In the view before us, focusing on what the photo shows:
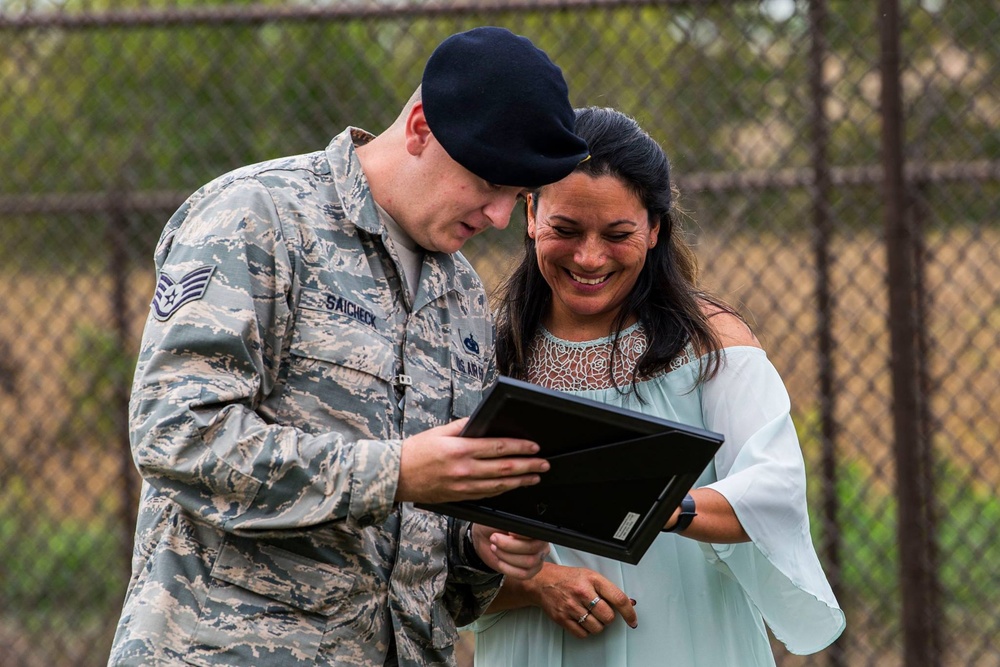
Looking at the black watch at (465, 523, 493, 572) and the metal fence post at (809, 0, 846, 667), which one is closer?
the black watch at (465, 523, 493, 572)

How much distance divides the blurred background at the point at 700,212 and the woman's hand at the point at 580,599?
119 centimetres

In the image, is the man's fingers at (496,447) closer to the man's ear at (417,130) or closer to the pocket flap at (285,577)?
the pocket flap at (285,577)

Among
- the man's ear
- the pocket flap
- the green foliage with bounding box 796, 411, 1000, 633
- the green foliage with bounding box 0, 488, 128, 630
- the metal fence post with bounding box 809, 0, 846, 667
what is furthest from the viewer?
the green foliage with bounding box 0, 488, 128, 630

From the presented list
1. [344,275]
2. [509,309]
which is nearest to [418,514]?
[344,275]

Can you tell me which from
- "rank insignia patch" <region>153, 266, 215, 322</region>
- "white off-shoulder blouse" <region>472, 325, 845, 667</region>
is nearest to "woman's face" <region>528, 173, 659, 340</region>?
"white off-shoulder blouse" <region>472, 325, 845, 667</region>

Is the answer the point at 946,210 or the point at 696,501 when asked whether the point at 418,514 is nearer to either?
the point at 696,501

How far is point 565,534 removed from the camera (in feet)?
6.26

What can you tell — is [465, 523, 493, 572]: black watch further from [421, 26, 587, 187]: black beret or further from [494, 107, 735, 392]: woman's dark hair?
[421, 26, 587, 187]: black beret

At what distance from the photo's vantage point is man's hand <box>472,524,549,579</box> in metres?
2.04

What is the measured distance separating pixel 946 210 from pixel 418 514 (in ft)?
10.0

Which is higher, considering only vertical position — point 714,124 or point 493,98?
point 493,98

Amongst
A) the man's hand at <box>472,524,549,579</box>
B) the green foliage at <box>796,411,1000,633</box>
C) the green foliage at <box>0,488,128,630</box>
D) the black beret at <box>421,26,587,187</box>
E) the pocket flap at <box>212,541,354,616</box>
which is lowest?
the green foliage at <box>0,488,128,630</box>

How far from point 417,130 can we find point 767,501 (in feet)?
2.92

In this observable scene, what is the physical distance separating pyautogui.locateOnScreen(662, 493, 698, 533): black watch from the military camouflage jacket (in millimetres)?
412
